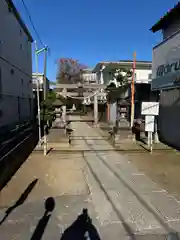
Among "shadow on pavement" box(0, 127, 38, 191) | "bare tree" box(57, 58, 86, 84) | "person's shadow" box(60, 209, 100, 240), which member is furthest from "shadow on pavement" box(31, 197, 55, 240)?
"bare tree" box(57, 58, 86, 84)

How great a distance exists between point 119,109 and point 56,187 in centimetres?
693

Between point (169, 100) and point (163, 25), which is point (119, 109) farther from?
point (163, 25)

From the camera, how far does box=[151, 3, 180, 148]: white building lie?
28.8 ft

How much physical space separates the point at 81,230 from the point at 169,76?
26.8 feet

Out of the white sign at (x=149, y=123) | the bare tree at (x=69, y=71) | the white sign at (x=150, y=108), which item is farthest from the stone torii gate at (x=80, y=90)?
the bare tree at (x=69, y=71)

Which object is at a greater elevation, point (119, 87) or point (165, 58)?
point (165, 58)

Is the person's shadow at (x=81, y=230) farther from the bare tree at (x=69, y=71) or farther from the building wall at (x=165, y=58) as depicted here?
the bare tree at (x=69, y=71)

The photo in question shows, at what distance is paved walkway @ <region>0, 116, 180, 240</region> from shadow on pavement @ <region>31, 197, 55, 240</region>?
0.25 feet

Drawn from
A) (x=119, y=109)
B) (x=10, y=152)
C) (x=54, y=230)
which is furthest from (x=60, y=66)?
(x=54, y=230)

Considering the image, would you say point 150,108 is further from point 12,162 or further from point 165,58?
point 12,162

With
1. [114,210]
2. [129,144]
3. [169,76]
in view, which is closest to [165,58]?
[169,76]

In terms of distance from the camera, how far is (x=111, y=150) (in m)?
8.81

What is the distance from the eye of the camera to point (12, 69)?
1072cm

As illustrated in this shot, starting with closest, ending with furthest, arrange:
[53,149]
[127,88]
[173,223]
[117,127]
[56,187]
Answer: [173,223], [56,187], [53,149], [117,127], [127,88]
